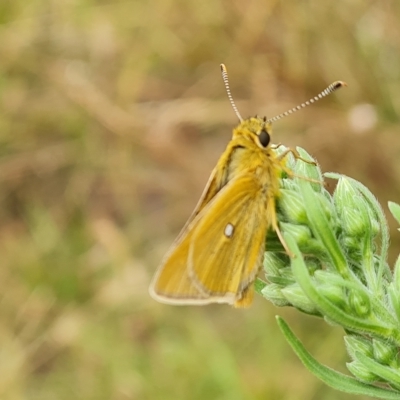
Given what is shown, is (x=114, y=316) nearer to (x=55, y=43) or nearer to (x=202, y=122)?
(x=202, y=122)

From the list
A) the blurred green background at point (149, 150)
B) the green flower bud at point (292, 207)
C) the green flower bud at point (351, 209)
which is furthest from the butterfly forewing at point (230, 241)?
the blurred green background at point (149, 150)

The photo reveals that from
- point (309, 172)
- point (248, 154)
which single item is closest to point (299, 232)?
point (309, 172)

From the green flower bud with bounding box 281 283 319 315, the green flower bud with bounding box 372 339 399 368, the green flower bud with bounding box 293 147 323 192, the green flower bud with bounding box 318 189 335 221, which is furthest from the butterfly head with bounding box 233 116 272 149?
the green flower bud with bounding box 372 339 399 368

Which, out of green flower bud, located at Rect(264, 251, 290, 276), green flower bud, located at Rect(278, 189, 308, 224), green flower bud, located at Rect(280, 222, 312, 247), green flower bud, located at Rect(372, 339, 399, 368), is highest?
green flower bud, located at Rect(278, 189, 308, 224)

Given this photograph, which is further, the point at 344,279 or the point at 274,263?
the point at 274,263

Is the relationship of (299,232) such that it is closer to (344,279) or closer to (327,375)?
(344,279)

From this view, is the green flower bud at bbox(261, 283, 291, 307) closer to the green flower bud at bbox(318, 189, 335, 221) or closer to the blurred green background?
the green flower bud at bbox(318, 189, 335, 221)
